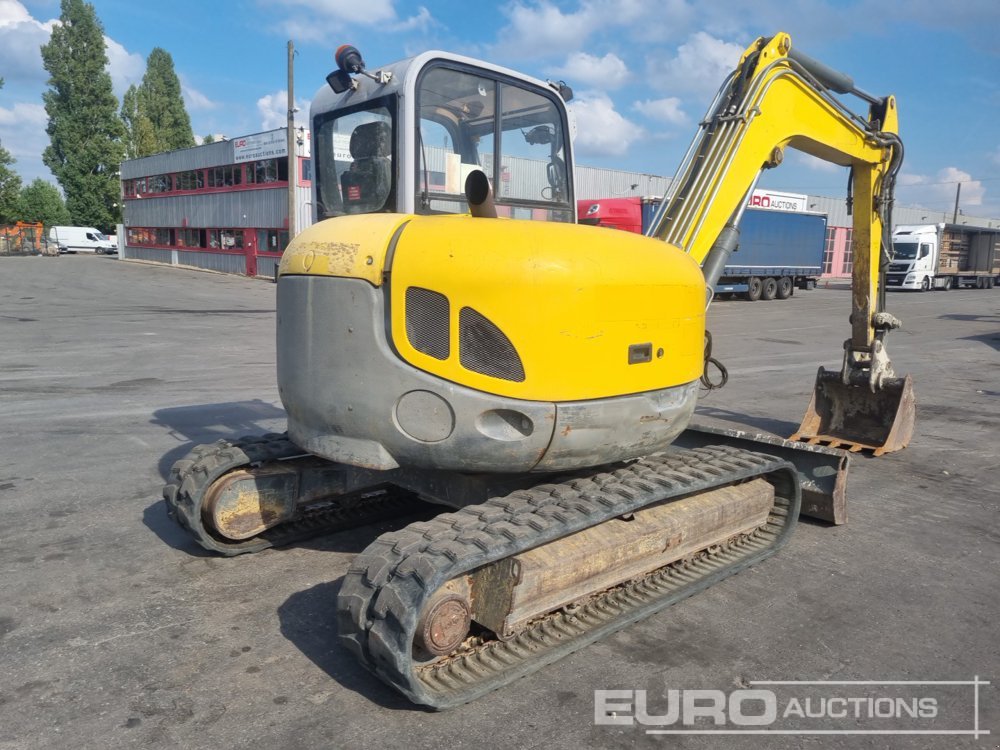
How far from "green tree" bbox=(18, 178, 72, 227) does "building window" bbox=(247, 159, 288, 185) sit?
133 ft

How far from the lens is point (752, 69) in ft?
19.2

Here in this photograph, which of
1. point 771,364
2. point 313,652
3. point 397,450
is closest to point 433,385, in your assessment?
point 397,450

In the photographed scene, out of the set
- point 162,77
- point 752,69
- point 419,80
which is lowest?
point 419,80

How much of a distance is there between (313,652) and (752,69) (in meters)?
5.13

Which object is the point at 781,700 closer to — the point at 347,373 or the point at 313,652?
the point at 313,652

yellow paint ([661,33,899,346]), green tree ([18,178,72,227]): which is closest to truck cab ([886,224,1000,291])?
yellow paint ([661,33,899,346])

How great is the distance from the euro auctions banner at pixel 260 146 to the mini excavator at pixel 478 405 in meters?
33.7

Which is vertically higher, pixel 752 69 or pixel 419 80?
pixel 752 69

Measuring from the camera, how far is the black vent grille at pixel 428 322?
11.9 feet

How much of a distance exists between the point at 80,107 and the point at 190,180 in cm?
2486

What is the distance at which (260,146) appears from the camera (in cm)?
3791

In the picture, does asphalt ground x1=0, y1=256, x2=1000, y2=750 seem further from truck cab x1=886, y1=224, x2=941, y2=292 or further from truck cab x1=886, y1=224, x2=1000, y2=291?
truck cab x1=886, y1=224, x2=1000, y2=291

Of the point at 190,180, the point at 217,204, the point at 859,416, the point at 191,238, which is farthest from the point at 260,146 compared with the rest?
the point at 859,416

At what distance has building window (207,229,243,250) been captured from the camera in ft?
135
